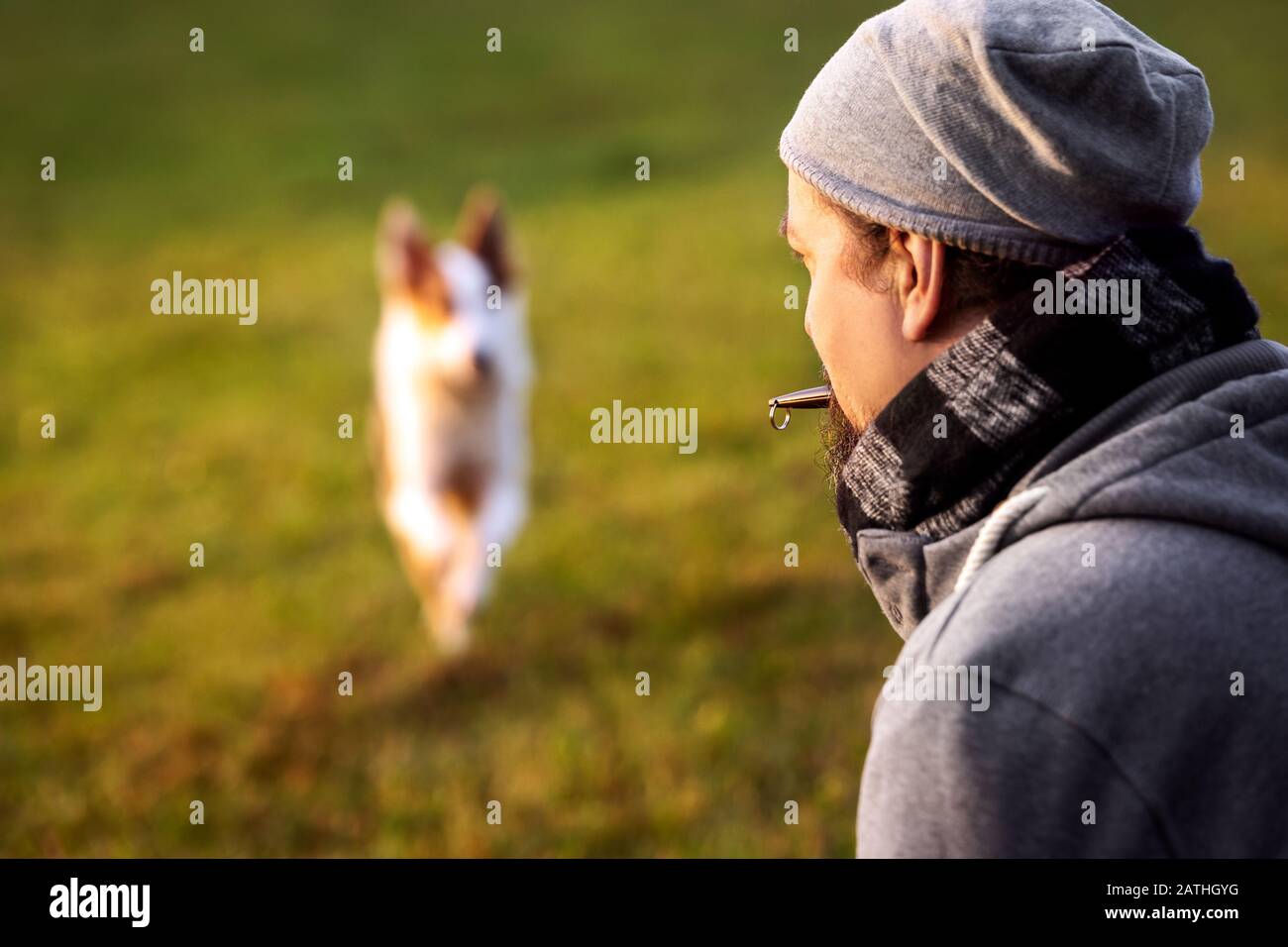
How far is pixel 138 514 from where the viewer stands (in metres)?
8.30

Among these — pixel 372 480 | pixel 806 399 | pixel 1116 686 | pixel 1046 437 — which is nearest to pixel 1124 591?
pixel 1116 686

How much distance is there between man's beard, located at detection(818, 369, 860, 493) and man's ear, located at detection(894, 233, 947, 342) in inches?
8.2

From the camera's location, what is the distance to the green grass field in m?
4.54

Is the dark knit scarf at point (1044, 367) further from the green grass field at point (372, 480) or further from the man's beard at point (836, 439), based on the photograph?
the green grass field at point (372, 480)

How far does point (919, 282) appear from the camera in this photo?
1.54 meters

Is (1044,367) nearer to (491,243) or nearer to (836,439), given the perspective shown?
(836,439)

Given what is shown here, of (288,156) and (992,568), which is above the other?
(288,156)

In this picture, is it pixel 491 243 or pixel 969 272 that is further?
pixel 491 243

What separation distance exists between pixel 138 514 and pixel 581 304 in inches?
178

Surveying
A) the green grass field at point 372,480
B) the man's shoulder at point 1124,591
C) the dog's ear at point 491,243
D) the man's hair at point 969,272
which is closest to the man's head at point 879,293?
the man's hair at point 969,272

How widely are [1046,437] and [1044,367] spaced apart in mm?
75

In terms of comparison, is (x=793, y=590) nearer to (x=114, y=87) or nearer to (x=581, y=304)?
(x=581, y=304)
